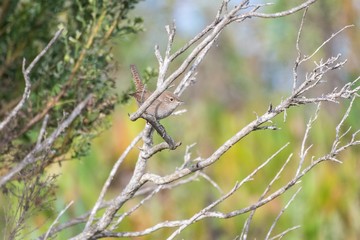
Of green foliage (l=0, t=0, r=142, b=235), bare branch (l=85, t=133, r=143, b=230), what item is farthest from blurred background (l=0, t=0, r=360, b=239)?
bare branch (l=85, t=133, r=143, b=230)

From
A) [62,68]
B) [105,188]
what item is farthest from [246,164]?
[105,188]

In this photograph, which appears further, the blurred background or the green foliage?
the blurred background

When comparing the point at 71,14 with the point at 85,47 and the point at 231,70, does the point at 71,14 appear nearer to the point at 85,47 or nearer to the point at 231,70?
the point at 85,47

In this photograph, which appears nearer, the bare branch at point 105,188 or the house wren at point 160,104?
the house wren at point 160,104

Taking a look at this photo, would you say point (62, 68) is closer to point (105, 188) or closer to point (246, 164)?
point (105, 188)

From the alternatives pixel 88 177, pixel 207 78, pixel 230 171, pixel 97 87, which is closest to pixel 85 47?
pixel 97 87

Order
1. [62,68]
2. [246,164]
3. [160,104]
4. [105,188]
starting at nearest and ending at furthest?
1. [160,104]
2. [105,188]
3. [62,68]
4. [246,164]

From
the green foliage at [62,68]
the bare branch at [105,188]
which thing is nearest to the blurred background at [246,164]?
the green foliage at [62,68]

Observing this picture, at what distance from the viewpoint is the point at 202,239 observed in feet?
23.4

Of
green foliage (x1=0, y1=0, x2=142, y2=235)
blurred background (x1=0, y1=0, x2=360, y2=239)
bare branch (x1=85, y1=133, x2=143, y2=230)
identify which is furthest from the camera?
blurred background (x1=0, y1=0, x2=360, y2=239)

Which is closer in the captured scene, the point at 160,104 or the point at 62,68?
the point at 160,104

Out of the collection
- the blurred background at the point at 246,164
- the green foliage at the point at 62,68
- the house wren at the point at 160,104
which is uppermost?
the blurred background at the point at 246,164

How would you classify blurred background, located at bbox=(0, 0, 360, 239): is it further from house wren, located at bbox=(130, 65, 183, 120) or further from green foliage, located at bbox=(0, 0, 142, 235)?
house wren, located at bbox=(130, 65, 183, 120)

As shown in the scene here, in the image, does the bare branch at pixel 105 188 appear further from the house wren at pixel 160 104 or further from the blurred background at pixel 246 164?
the blurred background at pixel 246 164
